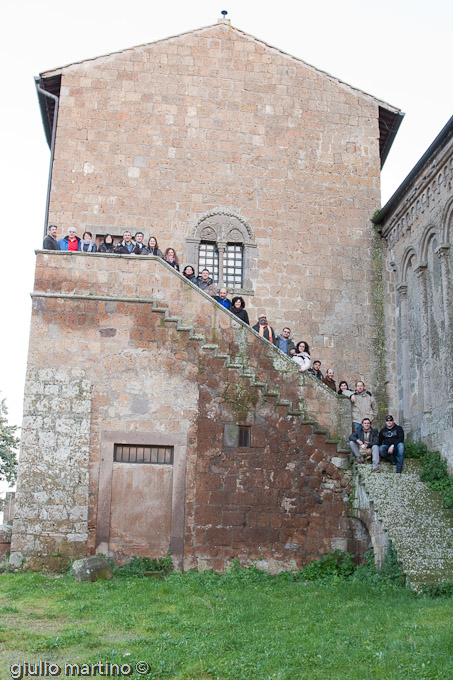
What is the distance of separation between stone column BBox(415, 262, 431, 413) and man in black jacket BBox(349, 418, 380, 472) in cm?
212

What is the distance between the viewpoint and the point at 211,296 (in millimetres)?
14812

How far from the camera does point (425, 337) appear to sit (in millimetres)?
16109

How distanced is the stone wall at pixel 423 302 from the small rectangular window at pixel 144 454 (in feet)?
17.6

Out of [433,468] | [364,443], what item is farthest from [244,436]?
[433,468]

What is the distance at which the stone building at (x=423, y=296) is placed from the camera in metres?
14.9

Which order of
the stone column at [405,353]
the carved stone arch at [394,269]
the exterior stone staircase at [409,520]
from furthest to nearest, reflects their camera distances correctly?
the carved stone arch at [394,269] < the stone column at [405,353] < the exterior stone staircase at [409,520]

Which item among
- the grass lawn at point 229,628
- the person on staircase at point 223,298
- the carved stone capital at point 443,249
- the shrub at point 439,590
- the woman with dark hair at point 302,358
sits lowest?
the grass lawn at point 229,628

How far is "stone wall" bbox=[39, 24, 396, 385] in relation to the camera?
18141 mm

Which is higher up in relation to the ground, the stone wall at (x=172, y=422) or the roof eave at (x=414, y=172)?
the roof eave at (x=414, y=172)

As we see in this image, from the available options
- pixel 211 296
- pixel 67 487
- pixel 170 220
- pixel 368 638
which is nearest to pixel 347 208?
pixel 170 220

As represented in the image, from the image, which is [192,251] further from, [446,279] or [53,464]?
[53,464]

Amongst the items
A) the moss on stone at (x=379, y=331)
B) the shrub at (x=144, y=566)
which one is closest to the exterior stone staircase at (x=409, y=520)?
the shrub at (x=144, y=566)

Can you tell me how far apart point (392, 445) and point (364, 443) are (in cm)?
58

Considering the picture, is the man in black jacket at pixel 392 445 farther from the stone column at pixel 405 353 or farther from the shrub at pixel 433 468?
the stone column at pixel 405 353
